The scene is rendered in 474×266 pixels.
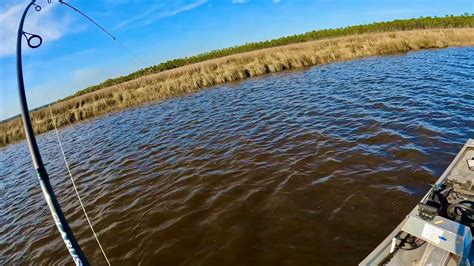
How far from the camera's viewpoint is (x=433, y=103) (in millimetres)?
12289

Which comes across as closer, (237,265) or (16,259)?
(237,265)

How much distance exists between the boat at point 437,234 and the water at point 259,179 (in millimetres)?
1063

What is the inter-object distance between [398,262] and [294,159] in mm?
5267

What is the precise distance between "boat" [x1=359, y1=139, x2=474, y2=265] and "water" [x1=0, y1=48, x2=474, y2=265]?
106 centimetres

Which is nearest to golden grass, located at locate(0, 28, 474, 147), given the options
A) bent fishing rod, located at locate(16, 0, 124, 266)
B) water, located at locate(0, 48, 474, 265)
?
water, located at locate(0, 48, 474, 265)

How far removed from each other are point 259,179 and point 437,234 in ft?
16.4

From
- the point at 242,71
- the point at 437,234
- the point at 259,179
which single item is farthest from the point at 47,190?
the point at 242,71

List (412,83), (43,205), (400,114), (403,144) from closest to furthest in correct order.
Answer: (403,144) < (43,205) < (400,114) < (412,83)

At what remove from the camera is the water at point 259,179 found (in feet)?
19.5

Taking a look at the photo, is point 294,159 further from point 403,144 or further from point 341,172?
point 403,144

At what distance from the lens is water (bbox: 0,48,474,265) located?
5934 mm

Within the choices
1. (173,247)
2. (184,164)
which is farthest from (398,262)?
(184,164)

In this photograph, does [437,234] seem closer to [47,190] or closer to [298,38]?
[47,190]

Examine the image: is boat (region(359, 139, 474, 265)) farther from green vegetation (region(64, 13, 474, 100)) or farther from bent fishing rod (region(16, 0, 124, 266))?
green vegetation (region(64, 13, 474, 100))
